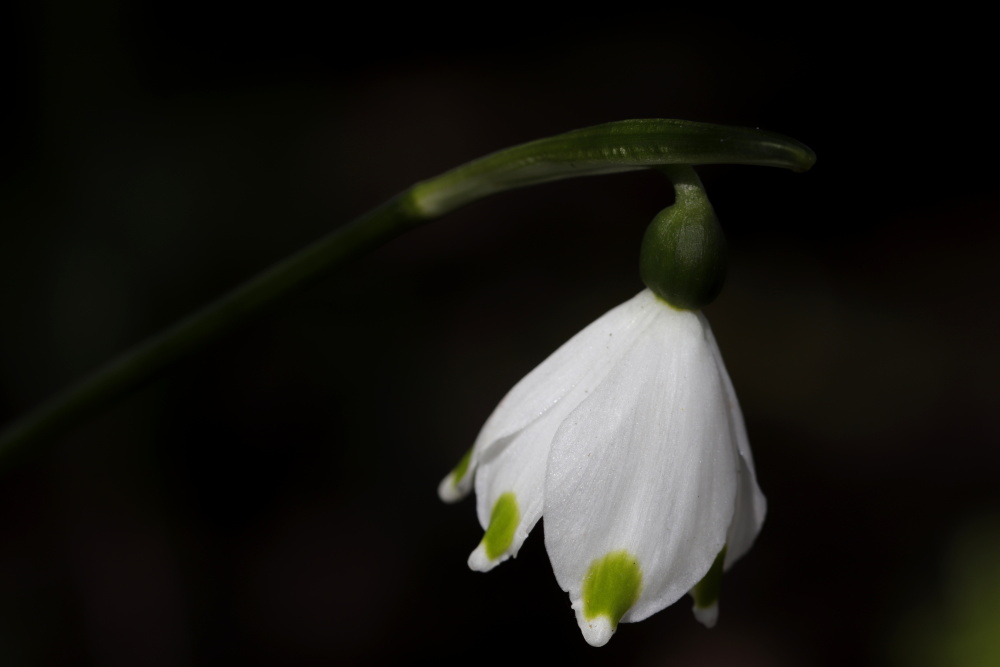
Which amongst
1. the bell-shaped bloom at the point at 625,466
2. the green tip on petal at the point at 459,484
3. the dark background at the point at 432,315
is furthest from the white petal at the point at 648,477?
the dark background at the point at 432,315

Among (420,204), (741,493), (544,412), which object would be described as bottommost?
(741,493)

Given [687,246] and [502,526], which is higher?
[687,246]

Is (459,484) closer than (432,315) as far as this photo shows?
Yes

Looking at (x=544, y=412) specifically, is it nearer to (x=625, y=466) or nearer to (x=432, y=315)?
(x=625, y=466)

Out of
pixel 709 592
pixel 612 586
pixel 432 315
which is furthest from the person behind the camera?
pixel 432 315

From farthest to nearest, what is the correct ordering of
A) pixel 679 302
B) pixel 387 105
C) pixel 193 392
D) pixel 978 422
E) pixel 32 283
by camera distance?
pixel 387 105
pixel 978 422
pixel 193 392
pixel 32 283
pixel 679 302

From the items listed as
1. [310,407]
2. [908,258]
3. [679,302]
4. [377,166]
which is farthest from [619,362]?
[908,258]

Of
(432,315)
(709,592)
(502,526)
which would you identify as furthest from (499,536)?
(432,315)

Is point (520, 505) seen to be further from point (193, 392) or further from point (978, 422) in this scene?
point (978, 422)

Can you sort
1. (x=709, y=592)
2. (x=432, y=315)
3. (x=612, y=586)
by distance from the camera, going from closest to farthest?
1. (x=612, y=586)
2. (x=709, y=592)
3. (x=432, y=315)
